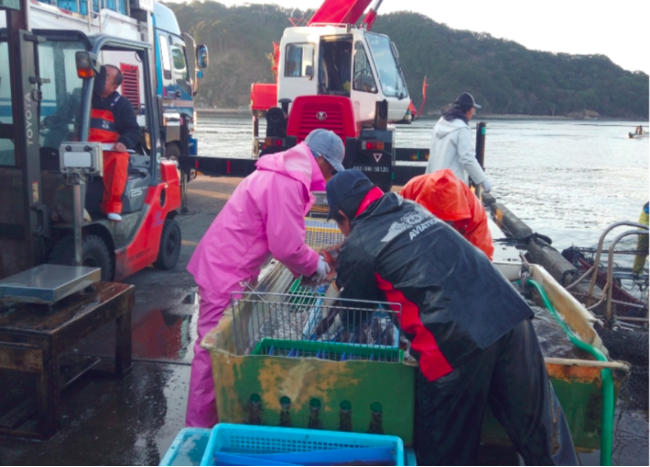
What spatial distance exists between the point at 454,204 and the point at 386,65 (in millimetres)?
7436

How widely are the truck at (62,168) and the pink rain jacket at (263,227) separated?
1.62 metres

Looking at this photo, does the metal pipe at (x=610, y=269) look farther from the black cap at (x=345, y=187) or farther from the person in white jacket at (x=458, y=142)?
the black cap at (x=345, y=187)

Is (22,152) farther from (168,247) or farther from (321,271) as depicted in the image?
(168,247)

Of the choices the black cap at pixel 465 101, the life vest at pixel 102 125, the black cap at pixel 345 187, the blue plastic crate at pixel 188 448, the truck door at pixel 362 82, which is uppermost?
the truck door at pixel 362 82

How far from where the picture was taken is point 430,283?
2375 millimetres

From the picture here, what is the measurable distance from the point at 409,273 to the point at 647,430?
2544 millimetres

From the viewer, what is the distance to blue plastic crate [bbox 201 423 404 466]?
2.32 metres

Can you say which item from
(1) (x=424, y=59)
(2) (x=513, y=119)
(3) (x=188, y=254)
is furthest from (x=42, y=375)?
(2) (x=513, y=119)

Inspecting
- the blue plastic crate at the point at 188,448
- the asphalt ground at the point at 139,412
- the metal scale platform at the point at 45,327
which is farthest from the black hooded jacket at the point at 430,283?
the metal scale platform at the point at 45,327

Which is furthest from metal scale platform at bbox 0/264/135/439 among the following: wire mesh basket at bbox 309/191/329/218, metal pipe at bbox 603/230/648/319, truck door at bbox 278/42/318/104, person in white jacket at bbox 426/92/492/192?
truck door at bbox 278/42/318/104

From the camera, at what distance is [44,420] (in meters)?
3.37

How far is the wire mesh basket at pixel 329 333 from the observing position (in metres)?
2.61

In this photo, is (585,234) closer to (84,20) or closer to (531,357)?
(84,20)

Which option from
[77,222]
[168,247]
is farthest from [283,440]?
[168,247]
